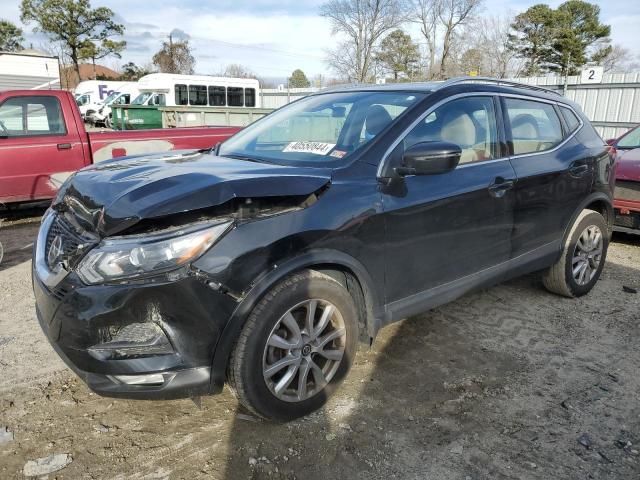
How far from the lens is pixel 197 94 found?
84.2ft

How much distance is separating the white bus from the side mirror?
75.7ft

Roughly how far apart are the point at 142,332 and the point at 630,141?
7245 millimetres

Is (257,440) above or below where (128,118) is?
below

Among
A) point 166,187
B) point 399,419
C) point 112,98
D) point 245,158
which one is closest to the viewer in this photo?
point 166,187

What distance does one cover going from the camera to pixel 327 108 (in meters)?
3.52

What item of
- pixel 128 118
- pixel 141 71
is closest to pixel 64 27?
pixel 141 71

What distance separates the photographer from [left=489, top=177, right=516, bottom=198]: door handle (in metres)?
3.31

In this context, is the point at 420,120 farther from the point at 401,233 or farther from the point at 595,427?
the point at 595,427

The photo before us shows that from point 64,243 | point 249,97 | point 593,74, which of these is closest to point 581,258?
point 64,243

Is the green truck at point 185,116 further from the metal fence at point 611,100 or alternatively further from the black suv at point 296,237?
the black suv at point 296,237

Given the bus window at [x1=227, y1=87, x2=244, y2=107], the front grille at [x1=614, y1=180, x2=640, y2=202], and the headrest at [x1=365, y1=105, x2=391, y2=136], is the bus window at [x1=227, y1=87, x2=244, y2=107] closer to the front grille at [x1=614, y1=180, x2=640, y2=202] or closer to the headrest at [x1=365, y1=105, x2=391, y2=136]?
the front grille at [x1=614, y1=180, x2=640, y2=202]

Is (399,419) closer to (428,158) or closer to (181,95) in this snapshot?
(428,158)

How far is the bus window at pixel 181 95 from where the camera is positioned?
2522 centimetres

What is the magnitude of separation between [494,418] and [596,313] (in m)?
2.01
